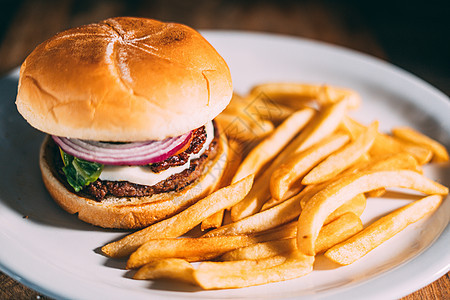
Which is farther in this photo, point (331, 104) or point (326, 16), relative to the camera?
point (326, 16)

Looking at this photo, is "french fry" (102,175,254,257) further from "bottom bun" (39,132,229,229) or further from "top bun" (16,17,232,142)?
"top bun" (16,17,232,142)

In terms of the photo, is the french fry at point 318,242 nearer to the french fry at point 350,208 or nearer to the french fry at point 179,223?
the french fry at point 350,208

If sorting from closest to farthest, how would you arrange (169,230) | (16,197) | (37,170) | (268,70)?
(169,230)
(16,197)
(37,170)
(268,70)

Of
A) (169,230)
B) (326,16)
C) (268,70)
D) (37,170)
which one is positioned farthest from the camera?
(326,16)

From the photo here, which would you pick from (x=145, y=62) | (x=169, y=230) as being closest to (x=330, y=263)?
(x=169, y=230)

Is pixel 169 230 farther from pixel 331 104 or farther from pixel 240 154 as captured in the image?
pixel 331 104

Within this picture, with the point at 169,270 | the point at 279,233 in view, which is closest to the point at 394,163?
the point at 279,233

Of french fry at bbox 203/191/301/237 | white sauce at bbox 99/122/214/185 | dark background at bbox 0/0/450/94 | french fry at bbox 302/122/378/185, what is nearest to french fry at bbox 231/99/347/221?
french fry at bbox 203/191/301/237
